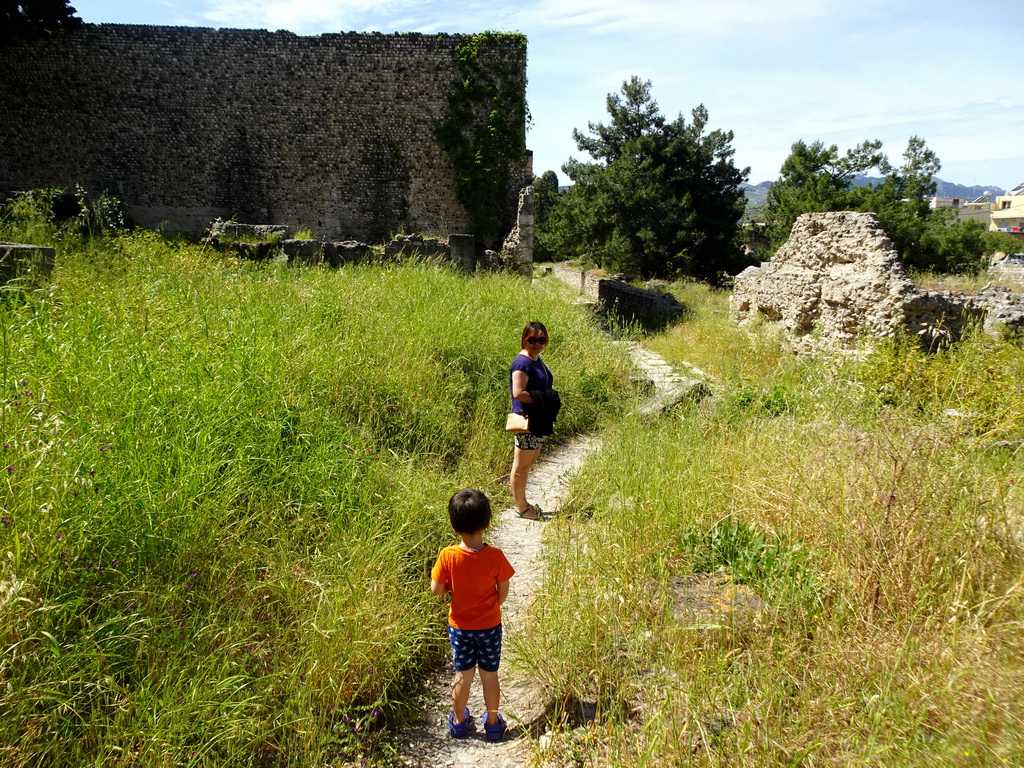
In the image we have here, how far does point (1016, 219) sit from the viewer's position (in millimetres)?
69125

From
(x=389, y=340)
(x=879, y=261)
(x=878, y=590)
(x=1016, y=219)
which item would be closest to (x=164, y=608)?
(x=878, y=590)

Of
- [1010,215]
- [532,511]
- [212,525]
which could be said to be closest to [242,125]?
[532,511]

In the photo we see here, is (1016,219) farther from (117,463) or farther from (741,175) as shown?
(117,463)

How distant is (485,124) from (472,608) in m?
16.3

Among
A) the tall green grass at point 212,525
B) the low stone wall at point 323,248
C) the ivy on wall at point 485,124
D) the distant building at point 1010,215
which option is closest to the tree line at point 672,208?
the ivy on wall at point 485,124

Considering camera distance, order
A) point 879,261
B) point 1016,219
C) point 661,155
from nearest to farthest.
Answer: point 879,261 < point 661,155 < point 1016,219

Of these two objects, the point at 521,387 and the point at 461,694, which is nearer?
the point at 461,694

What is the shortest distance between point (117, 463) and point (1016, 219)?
88145mm

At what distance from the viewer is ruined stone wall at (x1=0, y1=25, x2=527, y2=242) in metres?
16.9

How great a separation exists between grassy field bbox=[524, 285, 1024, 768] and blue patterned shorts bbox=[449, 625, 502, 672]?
24cm

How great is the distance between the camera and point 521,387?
4340 millimetres

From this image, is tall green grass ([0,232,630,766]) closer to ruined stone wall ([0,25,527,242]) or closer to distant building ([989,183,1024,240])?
ruined stone wall ([0,25,527,242])

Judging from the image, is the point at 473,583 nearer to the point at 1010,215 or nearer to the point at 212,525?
the point at 212,525

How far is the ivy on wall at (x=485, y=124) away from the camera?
16625 millimetres
